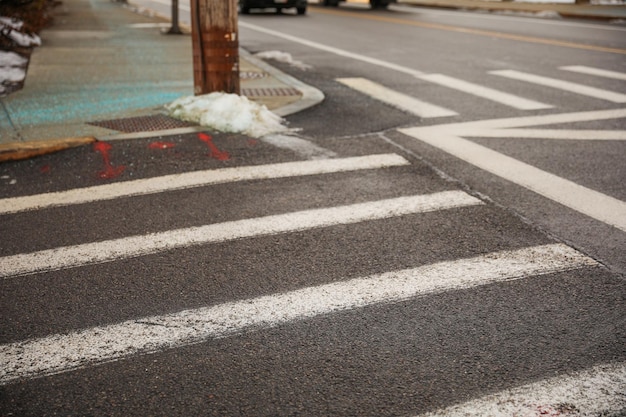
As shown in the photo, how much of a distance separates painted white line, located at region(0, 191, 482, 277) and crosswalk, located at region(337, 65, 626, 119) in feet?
9.82

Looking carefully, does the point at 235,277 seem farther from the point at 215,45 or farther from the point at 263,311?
the point at 215,45

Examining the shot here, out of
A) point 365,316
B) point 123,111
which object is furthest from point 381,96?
point 365,316

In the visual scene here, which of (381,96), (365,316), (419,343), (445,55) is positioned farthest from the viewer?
(445,55)

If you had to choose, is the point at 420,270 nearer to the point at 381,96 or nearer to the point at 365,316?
the point at 365,316

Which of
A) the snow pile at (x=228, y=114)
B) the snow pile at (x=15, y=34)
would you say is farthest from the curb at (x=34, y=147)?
the snow pile at (x=15, y=34)

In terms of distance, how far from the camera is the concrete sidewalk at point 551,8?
75.3ft

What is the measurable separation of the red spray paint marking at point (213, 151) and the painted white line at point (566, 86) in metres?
5.29

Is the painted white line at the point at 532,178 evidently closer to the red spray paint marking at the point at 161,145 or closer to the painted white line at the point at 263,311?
the painted white line at the point at 263,311

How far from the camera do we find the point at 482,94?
8.73 metres

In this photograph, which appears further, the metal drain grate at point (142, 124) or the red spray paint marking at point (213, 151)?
the metal drain grate at point (142, 124)

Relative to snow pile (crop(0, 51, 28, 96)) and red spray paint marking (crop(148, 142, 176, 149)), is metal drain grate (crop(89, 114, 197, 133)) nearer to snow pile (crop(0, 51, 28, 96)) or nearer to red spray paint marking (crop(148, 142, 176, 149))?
red spray paint marking (crop(148, 142, 176, 149))

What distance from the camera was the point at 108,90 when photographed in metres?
8.51

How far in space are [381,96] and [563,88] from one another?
2.72 meters

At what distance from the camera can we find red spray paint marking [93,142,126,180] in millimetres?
5329
